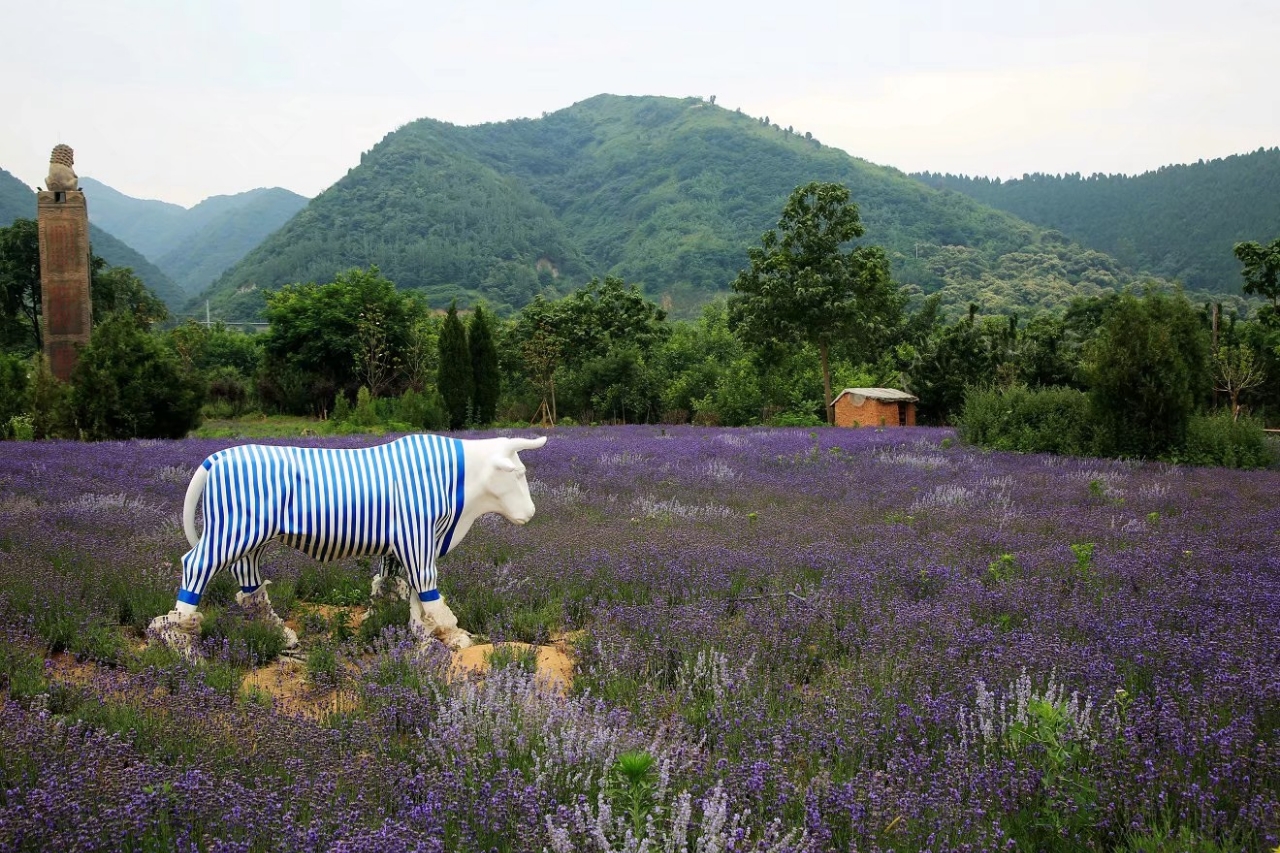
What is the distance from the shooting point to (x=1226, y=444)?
14562 millimetres

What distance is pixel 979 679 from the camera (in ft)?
12.6

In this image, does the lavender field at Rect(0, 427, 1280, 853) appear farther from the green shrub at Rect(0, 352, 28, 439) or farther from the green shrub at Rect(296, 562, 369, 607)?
the green shrub at Rect(0, 352, 28, 439)

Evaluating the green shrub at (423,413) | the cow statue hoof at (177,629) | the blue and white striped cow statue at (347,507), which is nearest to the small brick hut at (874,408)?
the green shrub at (423,413)

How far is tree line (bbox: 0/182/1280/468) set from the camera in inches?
612

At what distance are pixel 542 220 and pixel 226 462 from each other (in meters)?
110

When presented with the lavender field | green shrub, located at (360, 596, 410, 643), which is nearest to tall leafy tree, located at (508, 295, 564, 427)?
the lavender field

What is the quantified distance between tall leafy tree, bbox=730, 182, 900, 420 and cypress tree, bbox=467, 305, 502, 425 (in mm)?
8767

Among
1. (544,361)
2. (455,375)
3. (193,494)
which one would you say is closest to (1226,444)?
(193,494)

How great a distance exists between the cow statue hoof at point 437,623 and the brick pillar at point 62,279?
29.1 meters

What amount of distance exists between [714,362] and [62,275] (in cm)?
2318

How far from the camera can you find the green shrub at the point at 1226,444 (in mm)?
14469

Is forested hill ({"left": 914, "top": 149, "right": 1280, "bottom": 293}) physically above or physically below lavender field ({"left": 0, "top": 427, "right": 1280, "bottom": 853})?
above

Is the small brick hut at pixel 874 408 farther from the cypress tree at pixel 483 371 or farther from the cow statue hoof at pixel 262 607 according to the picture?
the cow statue hoof at pixel 262 607

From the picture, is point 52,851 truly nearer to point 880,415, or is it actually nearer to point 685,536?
point 685,536
